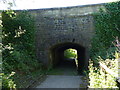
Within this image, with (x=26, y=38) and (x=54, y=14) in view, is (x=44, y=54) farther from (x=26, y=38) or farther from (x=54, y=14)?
(x=54, y=14)

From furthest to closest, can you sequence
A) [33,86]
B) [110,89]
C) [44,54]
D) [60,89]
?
[44,54]
[33,86]
[60,89]
[110,89]

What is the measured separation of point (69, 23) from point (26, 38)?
283 centimetres

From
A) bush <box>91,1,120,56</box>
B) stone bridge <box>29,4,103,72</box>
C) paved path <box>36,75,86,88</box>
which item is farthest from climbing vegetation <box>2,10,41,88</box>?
bush <box>91,1,120,56</box>

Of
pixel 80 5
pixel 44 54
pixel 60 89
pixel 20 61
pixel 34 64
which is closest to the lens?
pixel 60 89

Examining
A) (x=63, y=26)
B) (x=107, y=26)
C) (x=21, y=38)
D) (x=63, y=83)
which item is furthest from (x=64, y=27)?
(x=63, y=83)

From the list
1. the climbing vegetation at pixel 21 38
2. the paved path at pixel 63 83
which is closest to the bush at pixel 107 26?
the paved path at pixel 63 83

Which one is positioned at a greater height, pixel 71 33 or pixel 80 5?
pixel 80 5

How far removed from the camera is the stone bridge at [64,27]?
329 inches

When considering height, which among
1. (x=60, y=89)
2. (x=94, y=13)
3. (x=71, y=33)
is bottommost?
(x=60, y=89)

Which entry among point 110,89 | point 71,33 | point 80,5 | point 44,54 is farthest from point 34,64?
point 110,89

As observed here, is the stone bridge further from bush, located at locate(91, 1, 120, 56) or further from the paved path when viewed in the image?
the paved path

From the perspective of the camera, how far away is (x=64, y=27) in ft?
28.1

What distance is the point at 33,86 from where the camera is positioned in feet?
17.9

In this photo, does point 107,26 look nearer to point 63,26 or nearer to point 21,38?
point 63,26
